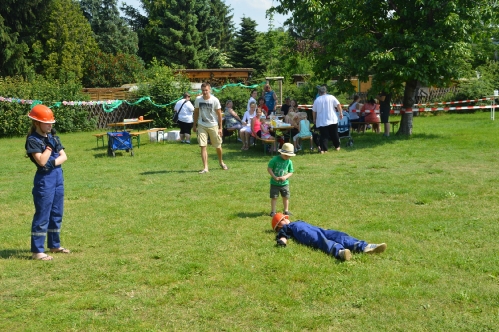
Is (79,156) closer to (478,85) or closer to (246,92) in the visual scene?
(246,92)

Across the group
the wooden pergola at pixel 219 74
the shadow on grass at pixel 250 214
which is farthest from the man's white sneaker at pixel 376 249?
the wooden pergola at pixel 219 74

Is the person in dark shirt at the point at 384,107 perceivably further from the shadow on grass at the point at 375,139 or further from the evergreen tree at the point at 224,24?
the evergreen tree at the point at 224,24

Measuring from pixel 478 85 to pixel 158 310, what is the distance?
88.6 ft

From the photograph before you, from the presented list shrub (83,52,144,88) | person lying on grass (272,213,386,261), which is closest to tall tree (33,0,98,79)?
shrub (83,52,144,88)

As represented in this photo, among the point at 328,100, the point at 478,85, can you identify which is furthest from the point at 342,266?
the point at 478,85

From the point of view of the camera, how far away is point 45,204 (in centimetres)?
594

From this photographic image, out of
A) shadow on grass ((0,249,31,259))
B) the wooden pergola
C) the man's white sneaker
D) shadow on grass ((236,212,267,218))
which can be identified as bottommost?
shadow on grass ((0,249,31,259))

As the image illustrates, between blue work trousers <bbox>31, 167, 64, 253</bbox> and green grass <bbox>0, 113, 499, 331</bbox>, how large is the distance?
0.31 metres

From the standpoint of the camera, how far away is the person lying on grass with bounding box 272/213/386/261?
588 cm

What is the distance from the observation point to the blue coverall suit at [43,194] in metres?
5.84

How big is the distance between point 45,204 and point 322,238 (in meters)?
3.06

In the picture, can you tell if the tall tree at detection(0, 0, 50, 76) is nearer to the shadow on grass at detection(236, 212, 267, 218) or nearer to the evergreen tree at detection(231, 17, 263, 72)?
the evergreen tree at detection(231, 17, 263, 72)

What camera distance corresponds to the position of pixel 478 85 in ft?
92.0

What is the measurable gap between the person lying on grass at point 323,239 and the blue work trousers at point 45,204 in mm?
2524
